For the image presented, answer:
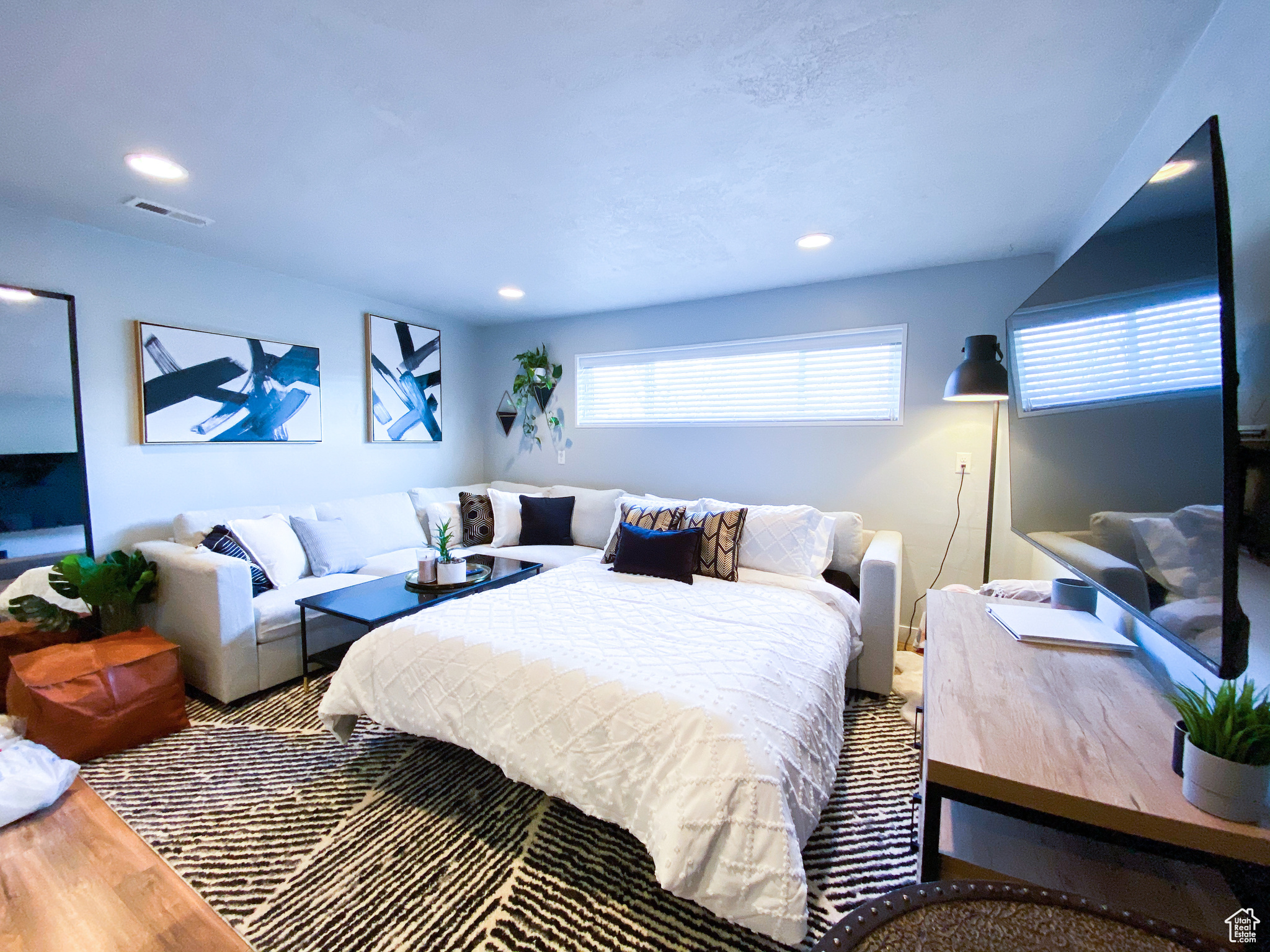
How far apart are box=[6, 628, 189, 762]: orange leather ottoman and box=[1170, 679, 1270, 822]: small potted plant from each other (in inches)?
123

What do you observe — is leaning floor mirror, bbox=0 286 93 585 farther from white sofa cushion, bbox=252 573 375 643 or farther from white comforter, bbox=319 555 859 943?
white comforter, bbox=319 555 859 943

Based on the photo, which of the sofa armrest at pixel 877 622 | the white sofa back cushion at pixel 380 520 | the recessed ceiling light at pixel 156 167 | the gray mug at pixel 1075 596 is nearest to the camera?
the gray mug at pixel 1075 596

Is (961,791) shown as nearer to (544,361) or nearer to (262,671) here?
(262,671)

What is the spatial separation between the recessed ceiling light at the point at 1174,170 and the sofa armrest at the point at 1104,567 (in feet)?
2.46

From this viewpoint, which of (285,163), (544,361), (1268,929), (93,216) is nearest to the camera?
(1268,929)

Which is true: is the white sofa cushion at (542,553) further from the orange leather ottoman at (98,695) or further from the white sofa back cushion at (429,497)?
the orange leather ottoman at (98,695)

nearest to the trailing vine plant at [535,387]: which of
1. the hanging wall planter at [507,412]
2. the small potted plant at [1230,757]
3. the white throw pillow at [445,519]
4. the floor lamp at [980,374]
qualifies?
the hanging wall planter at [507,412]

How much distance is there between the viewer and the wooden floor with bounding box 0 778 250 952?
1.00 meters

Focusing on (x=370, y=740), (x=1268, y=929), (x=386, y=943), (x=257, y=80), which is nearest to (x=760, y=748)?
(x=1268, y=929)

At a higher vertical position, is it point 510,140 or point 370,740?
point 510,140

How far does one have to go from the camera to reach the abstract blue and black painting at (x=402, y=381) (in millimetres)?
3904

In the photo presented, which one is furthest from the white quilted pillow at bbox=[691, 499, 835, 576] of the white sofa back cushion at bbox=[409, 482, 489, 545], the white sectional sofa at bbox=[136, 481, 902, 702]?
the white sofa back cushion at bbox=[409, 482, 489, 545]

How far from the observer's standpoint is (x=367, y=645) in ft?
6.36

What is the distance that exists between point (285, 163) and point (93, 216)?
1362 millimetres
